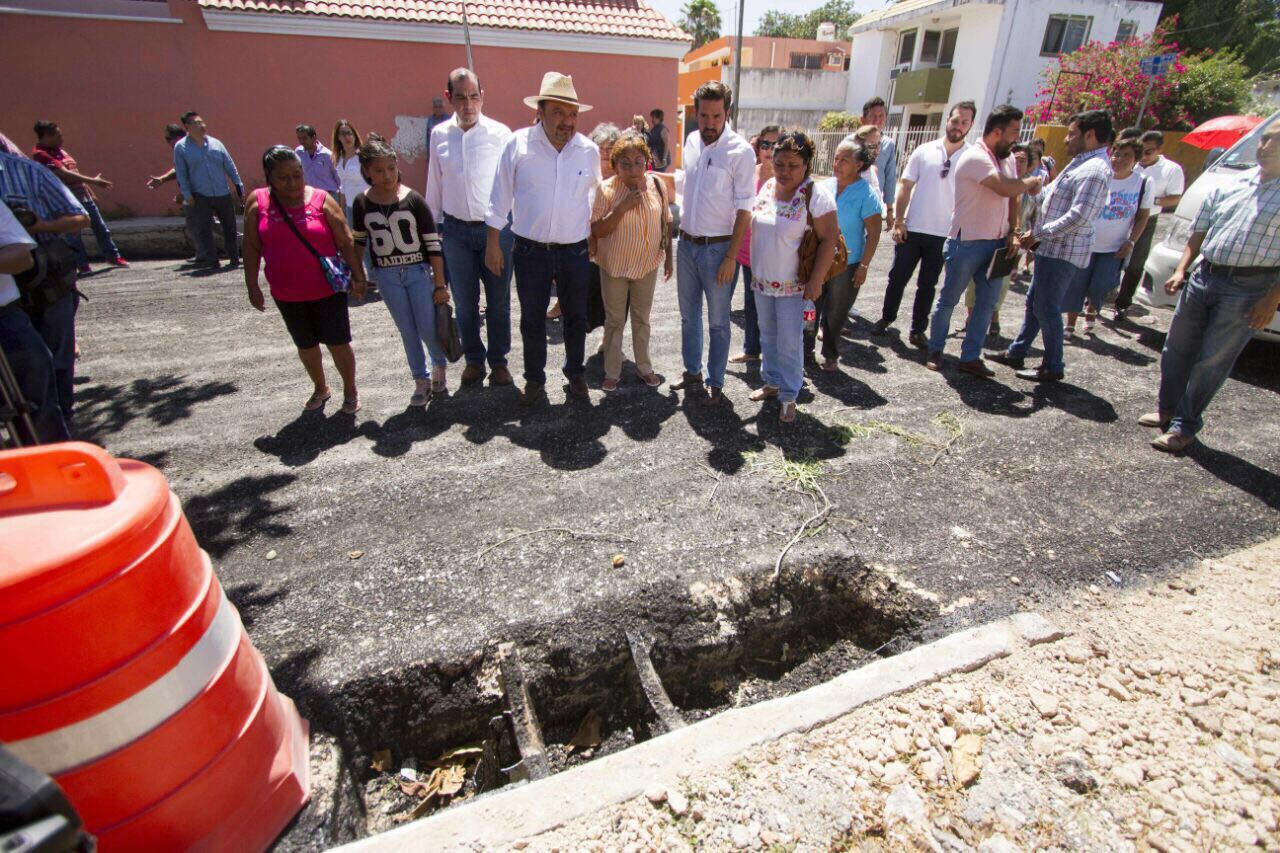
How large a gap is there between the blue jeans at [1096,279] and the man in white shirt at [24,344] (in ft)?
24.2

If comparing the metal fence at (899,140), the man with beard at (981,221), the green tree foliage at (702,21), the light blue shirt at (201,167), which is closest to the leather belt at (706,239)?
the man with beard at (981,221)

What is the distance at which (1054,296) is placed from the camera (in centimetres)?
476

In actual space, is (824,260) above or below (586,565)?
above

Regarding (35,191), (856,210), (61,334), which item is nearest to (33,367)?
(61,334)

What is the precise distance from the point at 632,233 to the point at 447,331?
4.88 ft

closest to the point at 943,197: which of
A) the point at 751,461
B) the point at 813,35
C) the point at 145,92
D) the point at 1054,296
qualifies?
the point at 1054,296

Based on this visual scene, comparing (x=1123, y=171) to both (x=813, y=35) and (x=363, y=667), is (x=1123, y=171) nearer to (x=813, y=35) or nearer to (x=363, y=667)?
(x=363, y=667)

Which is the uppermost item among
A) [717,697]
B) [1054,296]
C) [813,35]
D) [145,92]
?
[813,35]

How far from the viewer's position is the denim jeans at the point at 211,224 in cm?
852

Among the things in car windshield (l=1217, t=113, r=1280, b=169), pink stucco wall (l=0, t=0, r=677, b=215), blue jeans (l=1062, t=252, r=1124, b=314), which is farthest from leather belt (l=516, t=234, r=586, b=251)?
pink stucco wall (l=0, t=0, r=677, b=215)

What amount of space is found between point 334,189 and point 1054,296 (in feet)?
25.4

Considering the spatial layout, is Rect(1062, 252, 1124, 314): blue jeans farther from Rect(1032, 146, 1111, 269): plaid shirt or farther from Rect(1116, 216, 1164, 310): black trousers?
Rect(1032, 146, 1111, 269): plaid shirt

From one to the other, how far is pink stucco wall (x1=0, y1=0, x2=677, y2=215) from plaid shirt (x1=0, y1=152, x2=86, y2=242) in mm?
8807

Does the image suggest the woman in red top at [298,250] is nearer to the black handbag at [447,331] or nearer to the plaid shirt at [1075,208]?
the black handbag at [447,331]
